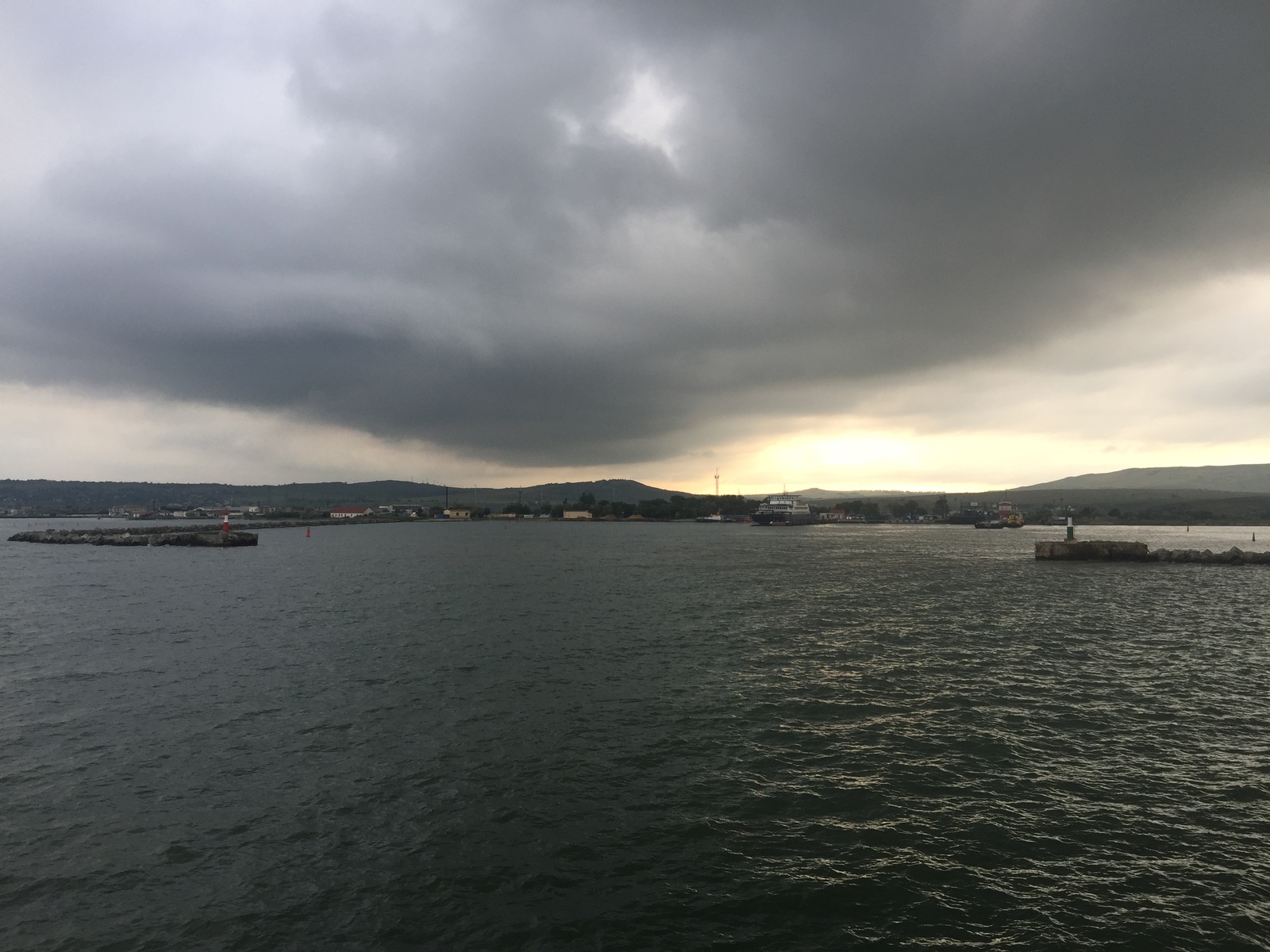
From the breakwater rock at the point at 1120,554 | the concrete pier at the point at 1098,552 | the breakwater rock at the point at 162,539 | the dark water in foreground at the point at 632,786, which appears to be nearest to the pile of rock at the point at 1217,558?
the breakwater rock at the point at 1120,554

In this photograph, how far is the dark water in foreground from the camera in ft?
33.9

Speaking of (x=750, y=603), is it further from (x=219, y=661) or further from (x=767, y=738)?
(x=219, y=661)

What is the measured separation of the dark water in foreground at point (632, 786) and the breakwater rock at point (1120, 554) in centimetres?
5458

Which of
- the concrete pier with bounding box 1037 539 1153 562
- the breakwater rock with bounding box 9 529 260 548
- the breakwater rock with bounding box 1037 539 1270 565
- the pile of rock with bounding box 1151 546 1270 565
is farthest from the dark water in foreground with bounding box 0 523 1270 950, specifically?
the breakwater rock with bounding box 9 529 260 548

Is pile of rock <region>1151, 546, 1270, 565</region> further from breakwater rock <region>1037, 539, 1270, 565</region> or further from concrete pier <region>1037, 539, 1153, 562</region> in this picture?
concrete pier <region>1037, 539, 1153, 562</region>

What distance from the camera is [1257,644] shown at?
3103 cm

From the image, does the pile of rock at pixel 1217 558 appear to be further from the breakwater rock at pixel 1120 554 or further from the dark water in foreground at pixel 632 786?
the dark water in foreground at pixel 632 786

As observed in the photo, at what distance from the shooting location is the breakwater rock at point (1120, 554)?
262 feet

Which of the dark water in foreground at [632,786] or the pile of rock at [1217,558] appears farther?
the pile of rock at [1217,558]

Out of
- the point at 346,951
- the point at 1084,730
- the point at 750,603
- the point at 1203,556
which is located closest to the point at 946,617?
the point at 750,603

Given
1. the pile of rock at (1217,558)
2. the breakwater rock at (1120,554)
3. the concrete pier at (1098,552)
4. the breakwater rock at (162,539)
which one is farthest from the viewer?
the breakwater rock at (162,539)

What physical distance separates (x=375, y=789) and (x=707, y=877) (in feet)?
26.5

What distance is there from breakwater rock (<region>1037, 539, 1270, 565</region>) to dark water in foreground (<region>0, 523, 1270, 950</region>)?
5458 cm

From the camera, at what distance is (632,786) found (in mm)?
15156
